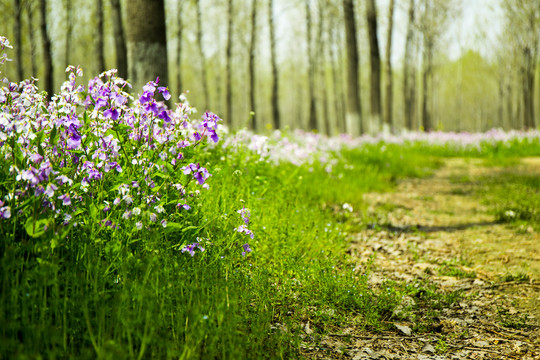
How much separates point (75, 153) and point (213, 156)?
2.82 m

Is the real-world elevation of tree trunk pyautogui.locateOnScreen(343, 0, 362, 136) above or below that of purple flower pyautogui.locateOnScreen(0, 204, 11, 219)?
above

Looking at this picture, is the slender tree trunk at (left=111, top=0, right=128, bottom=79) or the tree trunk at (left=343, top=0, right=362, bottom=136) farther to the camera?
the tree trunk at (left=343, top=0, right=362, bottom=136)

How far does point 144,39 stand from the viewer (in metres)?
5.35

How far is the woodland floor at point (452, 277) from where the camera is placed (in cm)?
257

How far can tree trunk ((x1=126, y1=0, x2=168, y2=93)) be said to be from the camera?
5.31m

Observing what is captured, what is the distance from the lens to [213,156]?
17.3ft

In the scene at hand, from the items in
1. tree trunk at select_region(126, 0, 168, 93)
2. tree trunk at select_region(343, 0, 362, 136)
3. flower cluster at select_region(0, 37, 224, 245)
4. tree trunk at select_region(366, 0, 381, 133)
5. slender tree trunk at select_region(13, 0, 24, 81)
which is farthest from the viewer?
slender tree trunk at select_region(13, 0, 24, 81)

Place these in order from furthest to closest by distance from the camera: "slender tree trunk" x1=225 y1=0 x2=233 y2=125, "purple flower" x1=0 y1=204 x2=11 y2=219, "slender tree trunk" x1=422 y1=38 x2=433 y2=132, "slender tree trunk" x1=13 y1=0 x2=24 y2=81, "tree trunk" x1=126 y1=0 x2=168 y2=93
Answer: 1. "slender tree trunk" x1=422 y1=38 x2=433 y2=132
2. "slender tree trunk" x1=225 y1=0 x2=233 y2=125
3. "slender tree trunk" x1=13 y1=0 x2=24 y2=81
4. "tree trunk" x1=126 y1=0 x2=168 y2=93
5. "purple flower" x1=0 y1=204 x2=11 y2=219

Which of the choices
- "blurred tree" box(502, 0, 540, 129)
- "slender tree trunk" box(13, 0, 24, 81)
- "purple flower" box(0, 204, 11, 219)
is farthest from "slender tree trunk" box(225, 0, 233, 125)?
"purple flower" box(0, 204, 11, 219)

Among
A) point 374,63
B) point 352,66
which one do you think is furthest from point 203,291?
point 374,63

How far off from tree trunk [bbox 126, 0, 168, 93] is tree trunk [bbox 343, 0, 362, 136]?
796 centimetres

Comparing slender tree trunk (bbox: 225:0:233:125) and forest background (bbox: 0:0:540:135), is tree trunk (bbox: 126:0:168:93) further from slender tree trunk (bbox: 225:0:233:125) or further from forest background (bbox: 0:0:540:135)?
slender tree trunk (bbox: 225:0:233:125)

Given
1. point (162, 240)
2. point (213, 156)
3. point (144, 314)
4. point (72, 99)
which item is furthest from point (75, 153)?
point (213, 156)

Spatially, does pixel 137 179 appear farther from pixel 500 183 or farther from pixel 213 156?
pixel 500 183
